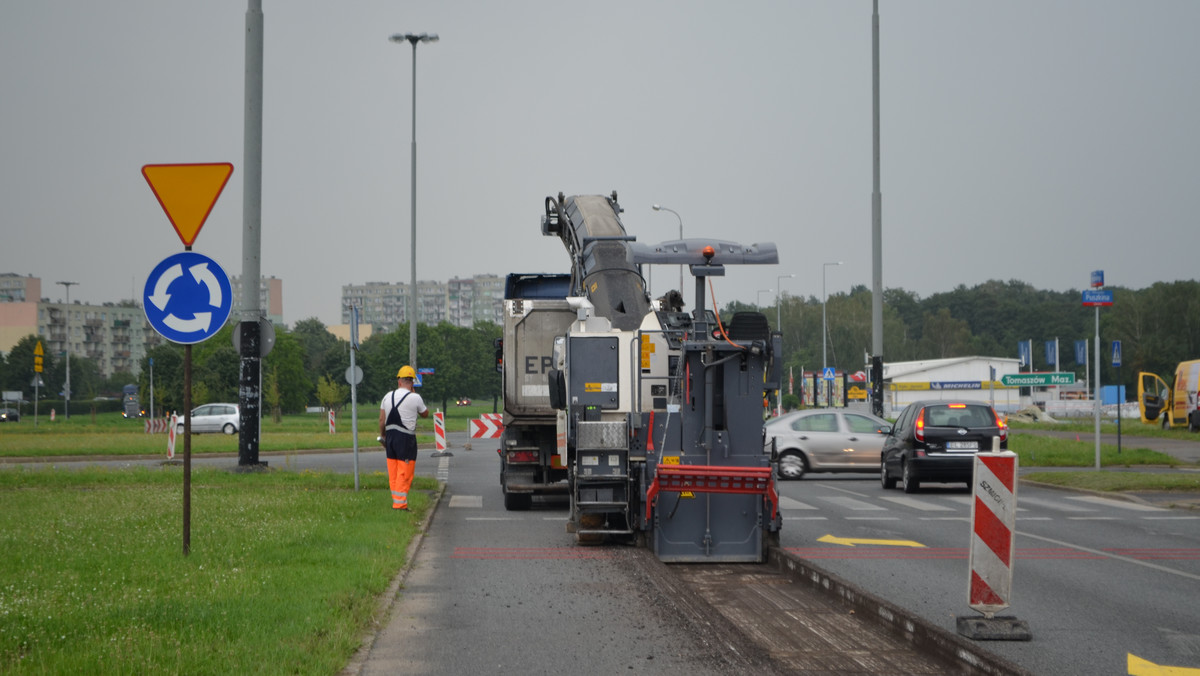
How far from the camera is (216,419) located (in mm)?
54906

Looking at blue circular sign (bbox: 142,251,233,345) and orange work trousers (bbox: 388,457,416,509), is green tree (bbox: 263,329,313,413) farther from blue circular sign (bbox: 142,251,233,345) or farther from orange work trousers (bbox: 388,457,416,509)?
blue circular sign (bbox: 142,251,233,345)

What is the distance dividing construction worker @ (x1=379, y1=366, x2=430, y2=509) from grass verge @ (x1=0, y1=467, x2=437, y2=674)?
38cm

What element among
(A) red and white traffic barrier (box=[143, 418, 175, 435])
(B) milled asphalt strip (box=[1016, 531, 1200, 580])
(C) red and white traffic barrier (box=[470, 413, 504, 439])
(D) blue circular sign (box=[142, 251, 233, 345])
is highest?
(D) blue circular sign (box=[142, 251, 233, 345])

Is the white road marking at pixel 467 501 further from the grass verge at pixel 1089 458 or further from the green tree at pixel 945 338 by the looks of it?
the green tree at pixel 945 338

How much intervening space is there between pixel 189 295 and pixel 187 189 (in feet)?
2.96

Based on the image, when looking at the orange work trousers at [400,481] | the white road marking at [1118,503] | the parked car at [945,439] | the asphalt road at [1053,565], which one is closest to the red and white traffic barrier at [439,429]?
the asphalt road at [1053,565]

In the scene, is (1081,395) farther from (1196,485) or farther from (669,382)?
(669,382)

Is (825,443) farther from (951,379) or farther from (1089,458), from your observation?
(951,379)

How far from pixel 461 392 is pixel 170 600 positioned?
10064 cm

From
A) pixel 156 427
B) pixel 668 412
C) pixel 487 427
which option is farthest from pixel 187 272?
pixel 156 427

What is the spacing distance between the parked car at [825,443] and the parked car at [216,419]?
36596 millimetres

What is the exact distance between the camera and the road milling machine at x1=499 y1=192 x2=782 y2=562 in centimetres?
1141

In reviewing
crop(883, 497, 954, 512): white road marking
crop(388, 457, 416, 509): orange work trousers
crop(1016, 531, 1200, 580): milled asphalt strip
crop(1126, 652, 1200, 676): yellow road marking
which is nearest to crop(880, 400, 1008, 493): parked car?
crop(883, 497, 954, 512): white road marking

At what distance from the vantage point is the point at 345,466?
1110 inches
